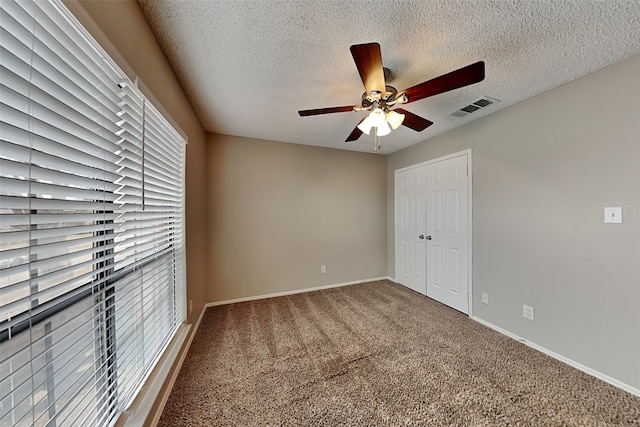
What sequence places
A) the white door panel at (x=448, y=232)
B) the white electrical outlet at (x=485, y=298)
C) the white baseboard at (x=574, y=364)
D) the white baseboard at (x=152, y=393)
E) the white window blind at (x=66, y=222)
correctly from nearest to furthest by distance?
1. the white window blind at (x=66, y=222)
2. the white baseboard at (x=152, y=393)
3. the white baseboard at (x=574, y=364)
4. the white electrical outlet at (x=485, y=298)
5. the white door panel at (x=448, y=232)

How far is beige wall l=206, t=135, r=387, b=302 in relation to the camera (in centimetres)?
307

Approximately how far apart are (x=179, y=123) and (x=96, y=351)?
1652mm

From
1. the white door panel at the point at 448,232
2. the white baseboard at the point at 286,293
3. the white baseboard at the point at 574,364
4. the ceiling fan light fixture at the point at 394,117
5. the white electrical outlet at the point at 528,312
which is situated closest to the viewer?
the white baseboard at the point at 574,364

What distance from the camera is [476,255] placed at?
2621 millimetres

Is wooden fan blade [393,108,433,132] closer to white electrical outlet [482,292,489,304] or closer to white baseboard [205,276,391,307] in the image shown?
white electrical outlet [482,292,489,304]

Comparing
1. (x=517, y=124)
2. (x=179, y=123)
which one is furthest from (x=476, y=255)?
(x=179, y=123)

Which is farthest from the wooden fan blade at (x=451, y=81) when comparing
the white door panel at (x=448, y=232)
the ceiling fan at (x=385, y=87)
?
the white door panel at (x=448, y=232)

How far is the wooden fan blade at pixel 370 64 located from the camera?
3.84ft

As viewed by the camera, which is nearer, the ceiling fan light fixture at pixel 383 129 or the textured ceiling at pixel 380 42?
the textured ceiling at pixel 380 42

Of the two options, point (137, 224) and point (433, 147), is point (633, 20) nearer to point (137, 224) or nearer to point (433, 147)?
point (433, 147)

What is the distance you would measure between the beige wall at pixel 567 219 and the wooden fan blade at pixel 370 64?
1728mm

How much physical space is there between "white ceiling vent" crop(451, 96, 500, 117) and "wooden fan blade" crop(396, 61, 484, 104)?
112 cm

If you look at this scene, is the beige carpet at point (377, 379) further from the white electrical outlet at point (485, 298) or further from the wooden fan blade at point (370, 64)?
the wooden fan blade at point (370, 64)

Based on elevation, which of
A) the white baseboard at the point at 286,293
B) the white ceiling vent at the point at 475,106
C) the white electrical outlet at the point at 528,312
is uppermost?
the white ceiling vent at the point at 475,106
